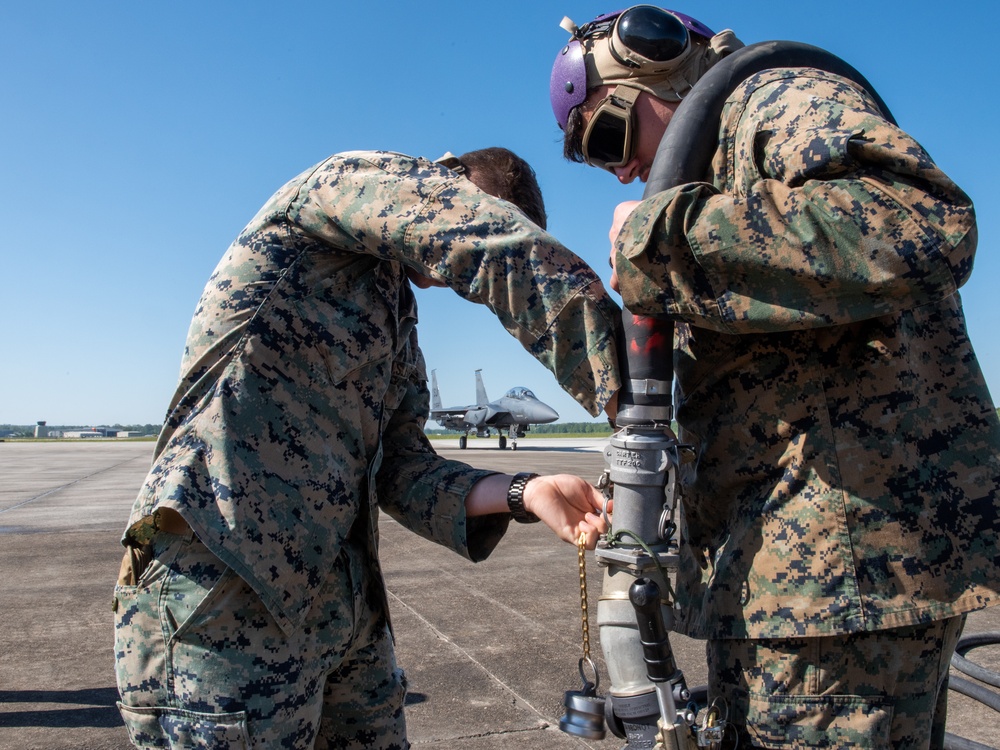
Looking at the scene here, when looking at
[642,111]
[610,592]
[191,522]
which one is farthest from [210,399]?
[642,111]

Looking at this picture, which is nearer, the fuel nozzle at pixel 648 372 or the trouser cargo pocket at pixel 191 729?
the fuel nozzle at pixel 648 372

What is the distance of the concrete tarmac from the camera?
354 centimetres

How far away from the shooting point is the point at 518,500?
6.57ft

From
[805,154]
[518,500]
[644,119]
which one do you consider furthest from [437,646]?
[805,154]

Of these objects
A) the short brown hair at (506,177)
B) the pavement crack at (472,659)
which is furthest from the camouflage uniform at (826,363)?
the pavement crack at (472,659)

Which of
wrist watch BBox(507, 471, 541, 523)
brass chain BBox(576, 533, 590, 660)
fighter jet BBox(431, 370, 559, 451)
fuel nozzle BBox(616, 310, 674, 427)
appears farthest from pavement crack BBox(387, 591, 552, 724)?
fighter jet BBox(431, 370, 559, 451)

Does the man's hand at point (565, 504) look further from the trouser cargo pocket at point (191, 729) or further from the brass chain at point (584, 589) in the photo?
the trouser cargo pocket at point (191, 729)

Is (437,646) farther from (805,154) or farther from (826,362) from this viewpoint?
(805,154)

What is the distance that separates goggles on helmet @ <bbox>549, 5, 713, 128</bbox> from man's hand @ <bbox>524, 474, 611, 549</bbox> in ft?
2.89

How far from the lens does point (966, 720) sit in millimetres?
3559

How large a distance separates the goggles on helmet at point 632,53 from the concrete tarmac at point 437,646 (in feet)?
8.87

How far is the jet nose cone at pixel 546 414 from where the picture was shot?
37.9 meters

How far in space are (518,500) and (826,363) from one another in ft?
2.83

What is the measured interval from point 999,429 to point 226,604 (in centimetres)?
155
